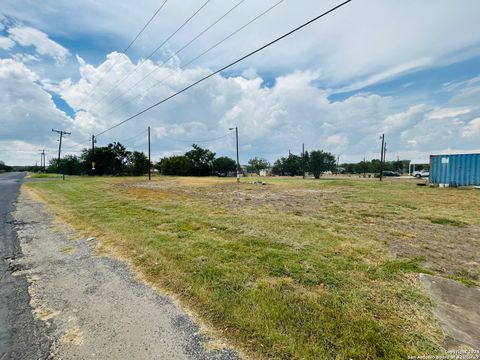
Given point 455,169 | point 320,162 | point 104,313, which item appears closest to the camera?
point 104,313

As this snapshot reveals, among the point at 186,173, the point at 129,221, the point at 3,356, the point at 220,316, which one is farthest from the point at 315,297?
the point at 186,173

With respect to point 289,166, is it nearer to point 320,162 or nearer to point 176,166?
point 320,162

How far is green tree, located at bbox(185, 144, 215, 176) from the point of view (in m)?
71.0

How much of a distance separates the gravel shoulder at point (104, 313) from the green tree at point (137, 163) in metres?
59.3

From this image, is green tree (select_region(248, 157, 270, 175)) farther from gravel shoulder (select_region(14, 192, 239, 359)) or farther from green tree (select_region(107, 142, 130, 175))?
gravel shoulder (select_region(14, 192, 239, 359))

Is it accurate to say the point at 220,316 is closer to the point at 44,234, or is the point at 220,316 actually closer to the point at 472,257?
the point at 472,257

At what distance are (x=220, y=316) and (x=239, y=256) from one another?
1.79 metres

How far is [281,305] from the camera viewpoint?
9.46ft

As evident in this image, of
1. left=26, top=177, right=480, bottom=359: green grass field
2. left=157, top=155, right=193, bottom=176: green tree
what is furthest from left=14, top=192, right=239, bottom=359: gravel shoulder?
left=157, top=155, right=193, bottom=176: green tree

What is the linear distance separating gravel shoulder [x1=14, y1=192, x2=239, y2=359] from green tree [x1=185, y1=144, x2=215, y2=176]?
67026mm

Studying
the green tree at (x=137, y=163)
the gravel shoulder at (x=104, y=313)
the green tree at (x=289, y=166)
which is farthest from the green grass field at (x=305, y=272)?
the green tree at (x=289, y=166)

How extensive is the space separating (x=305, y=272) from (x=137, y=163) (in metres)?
63.3

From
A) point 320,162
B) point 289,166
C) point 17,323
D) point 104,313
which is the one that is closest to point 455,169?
point 104,313

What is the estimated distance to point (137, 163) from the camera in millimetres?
60531
